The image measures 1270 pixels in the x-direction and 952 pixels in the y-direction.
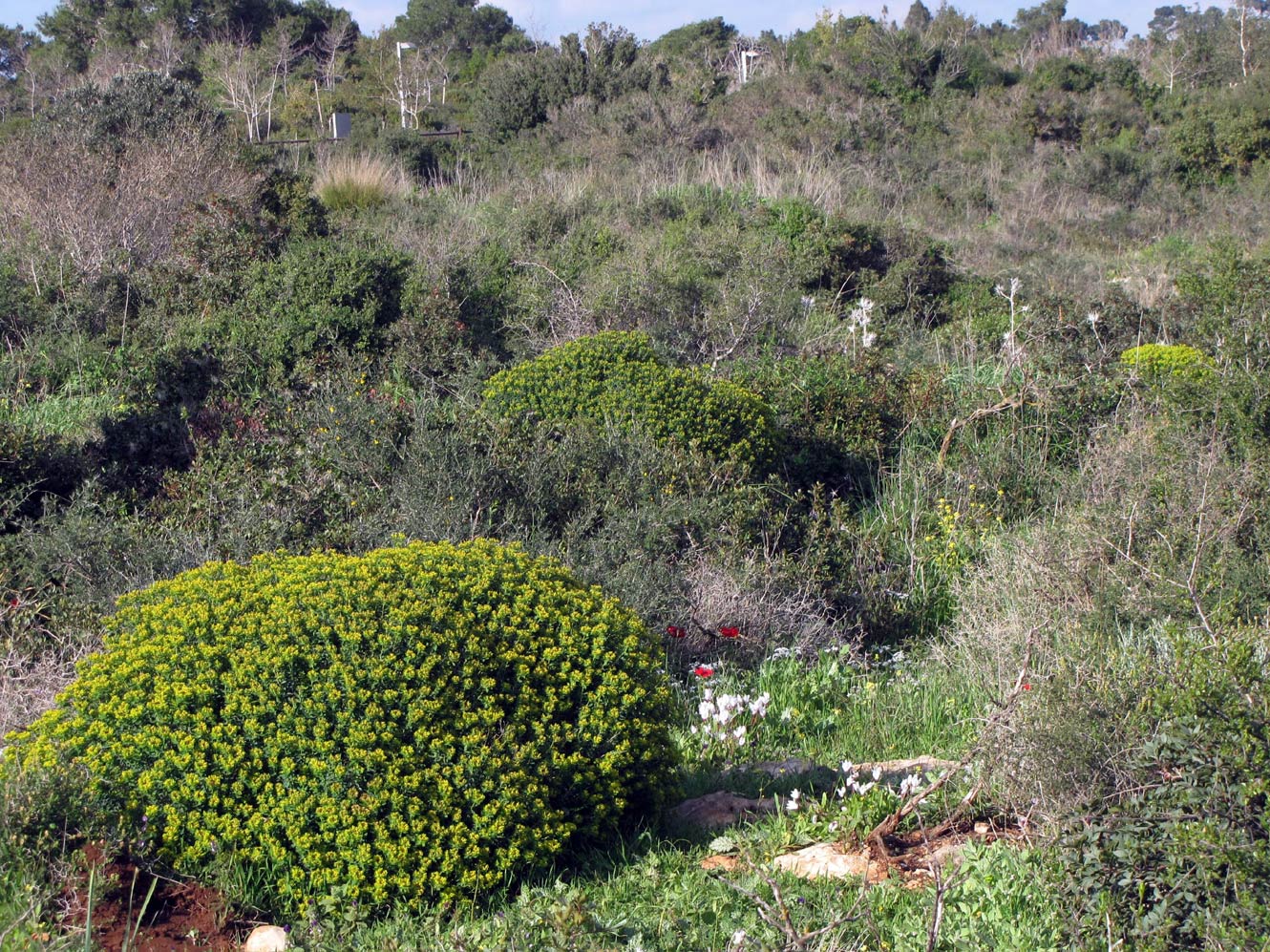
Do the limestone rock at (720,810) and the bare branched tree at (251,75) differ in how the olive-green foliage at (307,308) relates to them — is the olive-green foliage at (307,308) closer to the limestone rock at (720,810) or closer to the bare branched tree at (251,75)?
the limestone rock at (720,810)

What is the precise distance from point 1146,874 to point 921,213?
15607mm

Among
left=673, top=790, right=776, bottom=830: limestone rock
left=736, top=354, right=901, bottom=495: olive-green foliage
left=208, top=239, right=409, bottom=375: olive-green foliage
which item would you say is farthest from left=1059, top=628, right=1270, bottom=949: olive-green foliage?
left=208, top=239, right=409, bottom=375: olive-green foliage

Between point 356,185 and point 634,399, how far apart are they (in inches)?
329

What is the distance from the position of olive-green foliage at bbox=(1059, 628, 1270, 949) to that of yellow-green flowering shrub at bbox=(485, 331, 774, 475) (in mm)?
4119

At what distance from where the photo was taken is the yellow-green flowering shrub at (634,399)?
23.0 feet

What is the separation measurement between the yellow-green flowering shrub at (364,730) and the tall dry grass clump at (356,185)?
1102cm

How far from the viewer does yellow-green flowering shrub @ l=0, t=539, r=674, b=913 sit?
10.2 feet

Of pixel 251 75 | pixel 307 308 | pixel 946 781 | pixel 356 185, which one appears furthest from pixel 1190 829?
pixel 251 75

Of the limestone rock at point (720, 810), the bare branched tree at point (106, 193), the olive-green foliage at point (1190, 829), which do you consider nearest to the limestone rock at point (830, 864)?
the limestone rock at point (720, 810)

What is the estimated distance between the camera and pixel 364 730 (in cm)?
316

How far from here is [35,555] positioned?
5.75 metres

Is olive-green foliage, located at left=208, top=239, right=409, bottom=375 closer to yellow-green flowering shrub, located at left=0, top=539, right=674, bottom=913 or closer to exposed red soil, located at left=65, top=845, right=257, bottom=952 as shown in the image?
yellow-green flowering shrub, located at left=0, top=539, right=674, bottom=913

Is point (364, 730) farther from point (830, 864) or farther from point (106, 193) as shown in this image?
point (106, 193)

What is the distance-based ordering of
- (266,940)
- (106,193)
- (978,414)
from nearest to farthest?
(266,940)
(978,414)
(106,193)
